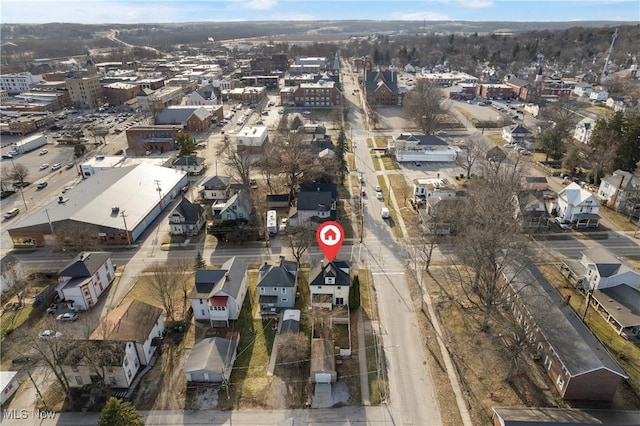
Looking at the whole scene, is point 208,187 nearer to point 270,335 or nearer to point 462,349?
point 270,335

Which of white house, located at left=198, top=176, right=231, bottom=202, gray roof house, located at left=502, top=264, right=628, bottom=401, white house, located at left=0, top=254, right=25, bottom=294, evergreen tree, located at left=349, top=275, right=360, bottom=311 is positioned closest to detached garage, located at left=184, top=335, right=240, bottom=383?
evergreen tree, located at left=349, top=275, right=360, bottom=311

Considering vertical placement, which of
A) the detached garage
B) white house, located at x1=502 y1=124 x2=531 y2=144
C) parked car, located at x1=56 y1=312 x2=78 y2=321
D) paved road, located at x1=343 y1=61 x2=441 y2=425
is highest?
white house, located at x1=502 y1=124 x2=531 y2=144

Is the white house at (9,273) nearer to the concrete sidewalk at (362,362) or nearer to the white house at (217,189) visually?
the white house at (217,189)

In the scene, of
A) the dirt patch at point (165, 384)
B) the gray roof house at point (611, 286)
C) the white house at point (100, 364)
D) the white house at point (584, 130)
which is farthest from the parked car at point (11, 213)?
the white house at point (584, 130)

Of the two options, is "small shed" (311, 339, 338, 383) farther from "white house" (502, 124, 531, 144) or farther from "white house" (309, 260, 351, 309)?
"white house" (502, 124, 531, 144)

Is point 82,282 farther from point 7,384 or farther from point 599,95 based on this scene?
point 599,95

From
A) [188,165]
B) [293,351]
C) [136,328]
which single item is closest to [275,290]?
[293,351]
